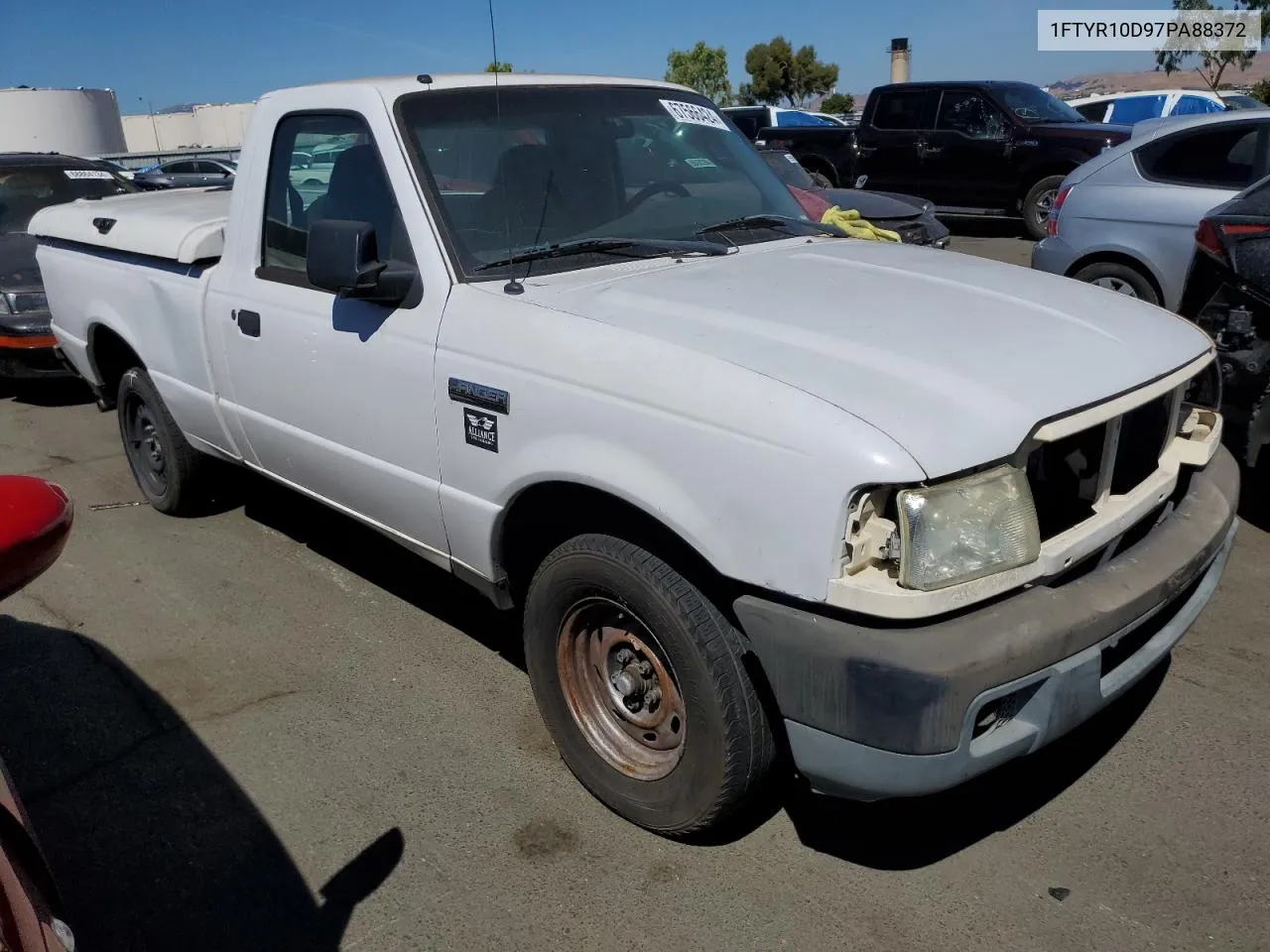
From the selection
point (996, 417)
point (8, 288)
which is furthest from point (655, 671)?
point (8, 288)

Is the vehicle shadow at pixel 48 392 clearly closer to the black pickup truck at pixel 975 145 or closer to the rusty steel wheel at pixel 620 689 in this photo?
the rusty steel wheel at pixel 620 689

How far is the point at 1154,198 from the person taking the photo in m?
7.14

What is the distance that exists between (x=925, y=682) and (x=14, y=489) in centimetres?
164

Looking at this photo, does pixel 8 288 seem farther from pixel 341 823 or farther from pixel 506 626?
pixel 341 823

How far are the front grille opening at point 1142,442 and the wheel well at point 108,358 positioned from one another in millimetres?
4266

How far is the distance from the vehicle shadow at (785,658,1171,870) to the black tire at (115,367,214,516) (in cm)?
334

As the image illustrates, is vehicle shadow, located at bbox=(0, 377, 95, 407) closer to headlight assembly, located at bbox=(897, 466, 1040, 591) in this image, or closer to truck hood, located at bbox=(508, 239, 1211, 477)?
truck hood, located at bbox=(508, 239, 1211, 477)

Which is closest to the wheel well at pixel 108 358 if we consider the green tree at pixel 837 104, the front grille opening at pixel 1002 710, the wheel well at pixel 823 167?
the front grille opening at pixel 1002 710

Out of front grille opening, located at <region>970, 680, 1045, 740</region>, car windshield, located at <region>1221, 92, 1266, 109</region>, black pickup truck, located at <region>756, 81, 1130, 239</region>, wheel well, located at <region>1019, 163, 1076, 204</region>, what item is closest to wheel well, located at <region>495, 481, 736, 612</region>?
front grille opening, located at <region>970, 680, 1045, 740</region>

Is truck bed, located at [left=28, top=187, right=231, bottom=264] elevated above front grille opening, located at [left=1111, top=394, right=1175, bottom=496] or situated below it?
above

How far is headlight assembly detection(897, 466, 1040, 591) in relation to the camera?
2127 mm

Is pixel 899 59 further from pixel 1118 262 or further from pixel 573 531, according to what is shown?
pixel 573 531

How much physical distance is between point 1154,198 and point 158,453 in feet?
21.3

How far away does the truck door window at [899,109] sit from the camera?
15008 mm
